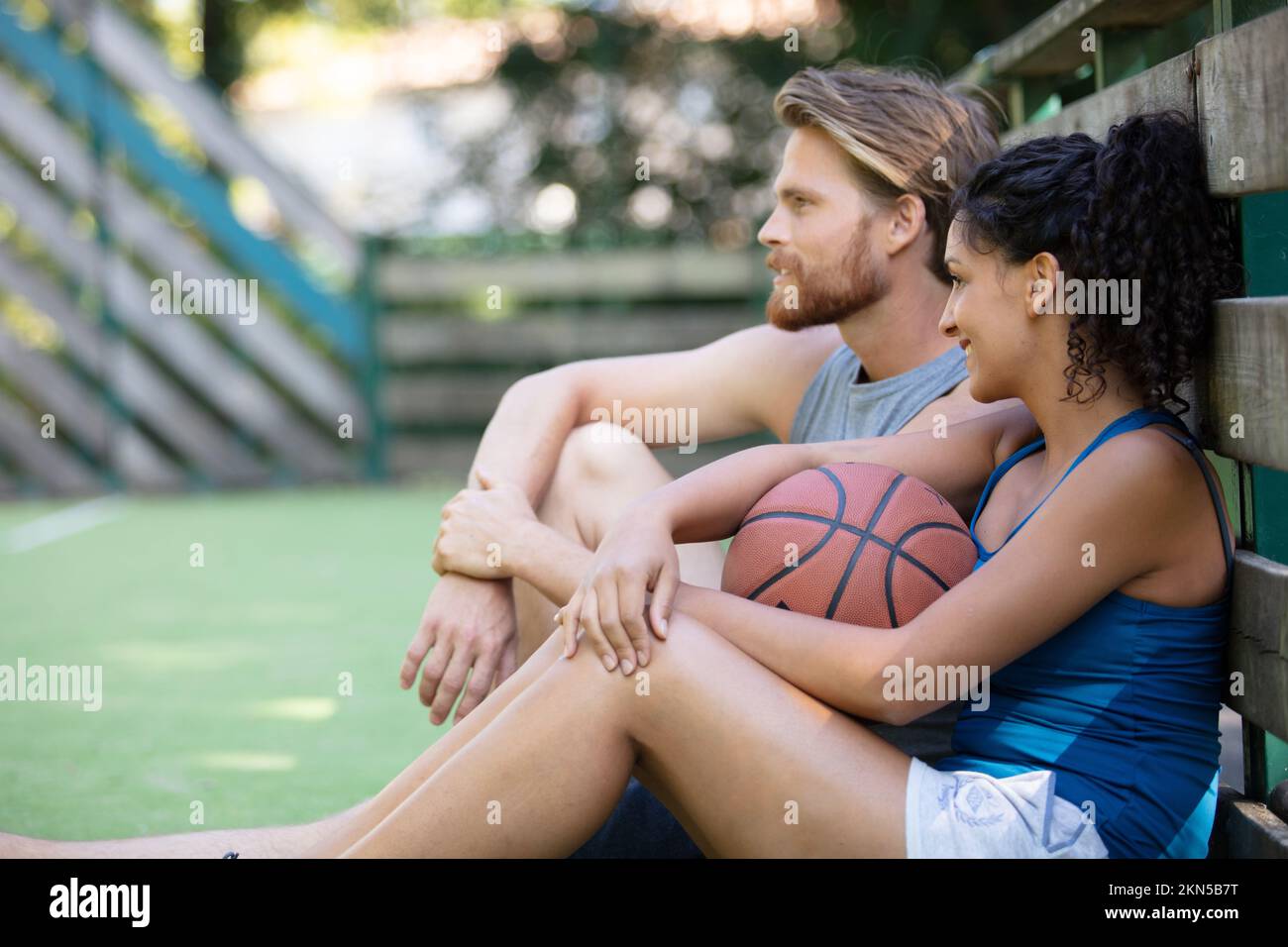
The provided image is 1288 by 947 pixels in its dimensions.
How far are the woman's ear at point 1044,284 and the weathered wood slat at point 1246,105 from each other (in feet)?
0.76

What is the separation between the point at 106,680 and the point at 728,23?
25.3 feet

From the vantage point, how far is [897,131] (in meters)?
2.69

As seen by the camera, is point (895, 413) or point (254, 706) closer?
point (895, 413)

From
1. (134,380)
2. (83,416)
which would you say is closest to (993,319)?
(134,380)

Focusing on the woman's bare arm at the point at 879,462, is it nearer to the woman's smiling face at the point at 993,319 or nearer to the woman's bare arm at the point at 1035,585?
the woman's smiling face at the point at 993,319

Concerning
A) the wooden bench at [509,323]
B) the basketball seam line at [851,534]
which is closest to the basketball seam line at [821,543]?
the basketball seam line at [851,534]

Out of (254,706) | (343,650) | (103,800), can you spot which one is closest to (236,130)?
(343,650)

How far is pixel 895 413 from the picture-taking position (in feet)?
8.61

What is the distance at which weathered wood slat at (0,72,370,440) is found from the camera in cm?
841

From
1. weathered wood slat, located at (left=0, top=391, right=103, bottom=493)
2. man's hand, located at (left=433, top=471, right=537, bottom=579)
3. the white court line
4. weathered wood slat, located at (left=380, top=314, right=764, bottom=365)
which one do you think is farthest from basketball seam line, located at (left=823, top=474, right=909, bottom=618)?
weathered wood slat, located at (left=0, top=391, right=103, bottom=493)

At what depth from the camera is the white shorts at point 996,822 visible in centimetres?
175

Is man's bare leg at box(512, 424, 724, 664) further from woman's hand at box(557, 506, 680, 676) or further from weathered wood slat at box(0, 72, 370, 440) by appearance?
weathered wood slat at box(0, 72, 370, 440)
